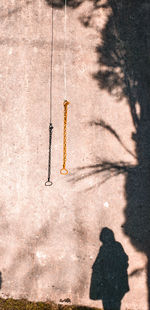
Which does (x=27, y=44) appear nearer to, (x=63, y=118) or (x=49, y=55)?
(x=49, y=55)

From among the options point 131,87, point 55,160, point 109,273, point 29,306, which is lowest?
point 29,306

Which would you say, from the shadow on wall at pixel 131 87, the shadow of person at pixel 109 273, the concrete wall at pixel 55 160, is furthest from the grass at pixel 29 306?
the shadow on wall at pixel 131 87

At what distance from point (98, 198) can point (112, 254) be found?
52.0 inches

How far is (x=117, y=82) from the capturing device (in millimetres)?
4906

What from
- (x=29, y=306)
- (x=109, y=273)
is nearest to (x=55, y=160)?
(x=109, y=273)

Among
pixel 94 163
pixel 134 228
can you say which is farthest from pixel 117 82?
pixel 134 228

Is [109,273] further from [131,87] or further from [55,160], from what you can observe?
[131,87]

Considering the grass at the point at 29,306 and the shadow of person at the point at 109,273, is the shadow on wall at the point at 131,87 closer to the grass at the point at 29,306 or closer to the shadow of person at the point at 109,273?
the shadow of person at the point at 109,273

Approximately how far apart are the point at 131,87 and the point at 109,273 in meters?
4.42

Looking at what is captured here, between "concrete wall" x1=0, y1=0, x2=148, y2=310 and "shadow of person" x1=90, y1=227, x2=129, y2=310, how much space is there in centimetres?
13

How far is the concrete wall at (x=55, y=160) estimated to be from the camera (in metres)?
4.67

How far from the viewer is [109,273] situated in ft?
15.2

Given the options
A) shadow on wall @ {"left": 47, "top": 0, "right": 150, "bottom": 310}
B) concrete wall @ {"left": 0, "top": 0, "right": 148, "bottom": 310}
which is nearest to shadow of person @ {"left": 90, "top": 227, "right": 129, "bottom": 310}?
concrete wall @ {"left": 0, "top": 0, "right": 148, "bottom": 310}

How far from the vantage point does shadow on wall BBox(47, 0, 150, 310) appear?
15.4ft
